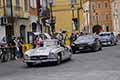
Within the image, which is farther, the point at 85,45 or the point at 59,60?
the point at 85,45

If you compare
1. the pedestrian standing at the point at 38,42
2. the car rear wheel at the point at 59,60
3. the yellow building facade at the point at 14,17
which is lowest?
the car rear wheel at the point at 59,60

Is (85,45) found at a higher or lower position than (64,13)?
lower

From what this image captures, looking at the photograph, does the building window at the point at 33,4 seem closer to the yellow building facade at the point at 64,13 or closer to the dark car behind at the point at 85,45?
the dark car behind at the point at 85,45

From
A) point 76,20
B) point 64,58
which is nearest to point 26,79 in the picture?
point 64,58

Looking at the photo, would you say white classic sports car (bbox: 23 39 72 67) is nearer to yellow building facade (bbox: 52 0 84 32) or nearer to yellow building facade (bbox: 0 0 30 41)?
yellow building facade (bbox: 0 0 30 41)

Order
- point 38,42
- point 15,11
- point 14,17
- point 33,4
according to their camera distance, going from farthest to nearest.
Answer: point 33,4 < point 15,11 < point 14,17 < point 38,42

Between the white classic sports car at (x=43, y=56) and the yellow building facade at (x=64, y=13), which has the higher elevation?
the yellow building facade at (x=64, y=13)

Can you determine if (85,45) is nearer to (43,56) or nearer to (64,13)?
(43,56)

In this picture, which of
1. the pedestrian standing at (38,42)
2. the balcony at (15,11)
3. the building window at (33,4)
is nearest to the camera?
the pedestrian standing at (38,42)

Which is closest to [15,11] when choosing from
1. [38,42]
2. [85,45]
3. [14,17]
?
[14,17]

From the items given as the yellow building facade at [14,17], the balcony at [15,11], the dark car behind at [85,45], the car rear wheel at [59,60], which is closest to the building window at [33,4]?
the yellow building facade at [14,17]

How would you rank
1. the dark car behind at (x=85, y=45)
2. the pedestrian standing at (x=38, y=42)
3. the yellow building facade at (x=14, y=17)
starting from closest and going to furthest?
the pedestrian standing at (x=38, y=42)
the dark car behind at (x=85, y=45)
the yellow building facade at (x=14, y=17)

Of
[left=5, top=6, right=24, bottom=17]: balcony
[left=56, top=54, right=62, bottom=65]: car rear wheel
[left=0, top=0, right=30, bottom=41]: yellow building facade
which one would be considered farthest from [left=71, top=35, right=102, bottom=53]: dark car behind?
[left=56, top=54, right=62, bottom=65]: car rear wheel

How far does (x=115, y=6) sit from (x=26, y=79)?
10363 centimetres
